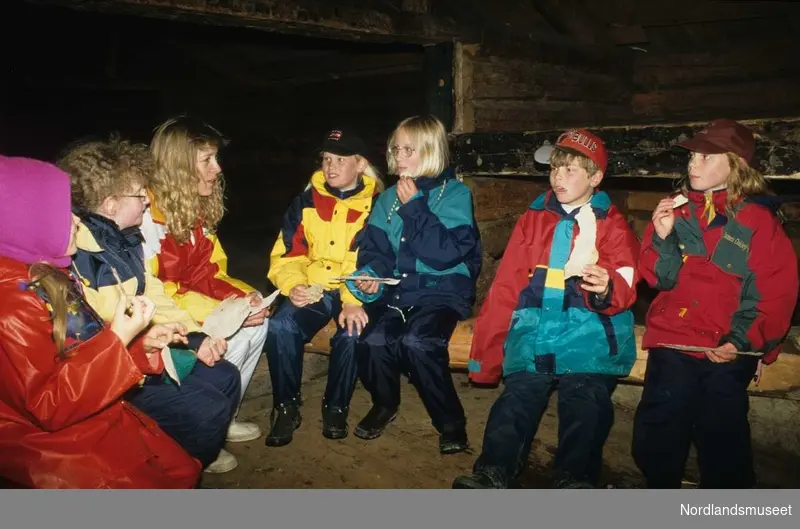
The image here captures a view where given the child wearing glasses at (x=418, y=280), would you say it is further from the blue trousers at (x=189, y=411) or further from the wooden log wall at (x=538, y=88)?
the wooden log wall at (x=538, y=88)

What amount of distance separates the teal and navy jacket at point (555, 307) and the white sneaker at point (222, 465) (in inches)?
54.5

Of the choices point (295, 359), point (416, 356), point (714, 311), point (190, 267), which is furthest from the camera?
point (295, 359)

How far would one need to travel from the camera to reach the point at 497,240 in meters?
5.57

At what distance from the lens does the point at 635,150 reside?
388 centimetres

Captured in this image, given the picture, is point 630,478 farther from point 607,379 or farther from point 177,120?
point 177,120

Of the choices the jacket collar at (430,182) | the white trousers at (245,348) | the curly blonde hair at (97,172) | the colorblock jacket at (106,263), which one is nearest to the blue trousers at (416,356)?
the white trousers at (245,348)

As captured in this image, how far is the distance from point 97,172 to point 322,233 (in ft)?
4.76

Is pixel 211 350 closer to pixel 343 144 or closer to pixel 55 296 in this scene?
pixel 55 296

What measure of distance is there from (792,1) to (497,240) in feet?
13.6

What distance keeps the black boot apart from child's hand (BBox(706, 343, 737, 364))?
88.9 inches

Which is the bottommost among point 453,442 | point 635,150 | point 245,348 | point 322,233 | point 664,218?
point 453,442

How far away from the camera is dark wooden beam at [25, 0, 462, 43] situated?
11.3 ft

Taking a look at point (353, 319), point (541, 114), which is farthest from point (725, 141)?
point (541, 114)

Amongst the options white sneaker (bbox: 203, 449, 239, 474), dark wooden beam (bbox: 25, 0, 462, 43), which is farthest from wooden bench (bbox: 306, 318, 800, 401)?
dark wooden beam (bbox: 25, 0, 462, 43)
